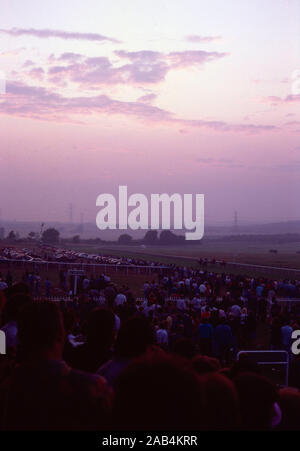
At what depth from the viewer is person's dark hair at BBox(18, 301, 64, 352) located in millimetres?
2654

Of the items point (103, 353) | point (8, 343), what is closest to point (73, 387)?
point (103, 353)

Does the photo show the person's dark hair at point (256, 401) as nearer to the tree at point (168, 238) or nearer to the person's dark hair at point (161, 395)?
the person's dark hair at point (161, 395)

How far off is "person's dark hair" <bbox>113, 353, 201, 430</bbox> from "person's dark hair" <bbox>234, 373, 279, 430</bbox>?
0.46 metres

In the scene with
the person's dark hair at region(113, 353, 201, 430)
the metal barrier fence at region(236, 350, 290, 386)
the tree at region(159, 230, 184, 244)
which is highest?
the person's dark hair at region(113, 353, 201, 430)

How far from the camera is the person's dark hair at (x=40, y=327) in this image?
2.65m

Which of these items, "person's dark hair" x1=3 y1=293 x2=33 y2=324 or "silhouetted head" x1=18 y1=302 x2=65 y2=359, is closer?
"silhouetted head" x1=18 y1=302 x2=65 y2=359

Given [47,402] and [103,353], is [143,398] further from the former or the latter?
[103,353]

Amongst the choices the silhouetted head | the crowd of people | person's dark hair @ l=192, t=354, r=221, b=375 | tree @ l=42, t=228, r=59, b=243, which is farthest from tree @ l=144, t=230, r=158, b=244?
the silhouetted head

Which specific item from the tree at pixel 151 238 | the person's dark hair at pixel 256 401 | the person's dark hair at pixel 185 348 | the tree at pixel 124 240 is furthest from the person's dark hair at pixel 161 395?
the tree at pixel 124 240

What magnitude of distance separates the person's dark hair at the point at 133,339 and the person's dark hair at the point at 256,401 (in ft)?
3.17

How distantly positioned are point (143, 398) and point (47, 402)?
580 mm

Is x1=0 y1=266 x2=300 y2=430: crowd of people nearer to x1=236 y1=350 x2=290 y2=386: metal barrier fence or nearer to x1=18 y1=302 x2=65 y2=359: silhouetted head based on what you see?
x1=18 y1=302 x2=65 y2=359: silhouetted head

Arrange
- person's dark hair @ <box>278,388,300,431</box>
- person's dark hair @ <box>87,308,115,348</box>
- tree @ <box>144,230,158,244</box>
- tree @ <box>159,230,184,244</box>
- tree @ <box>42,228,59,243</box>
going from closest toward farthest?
person's dark hair @ <box>278,388,300,431</box> → person's dark hair @ <box>87,308,115,348</box> → tree @ <box>144,230,158,244</box> → tree @ <box>159,230,184,244</box> → tree @ <box>42,228,59,243</box>

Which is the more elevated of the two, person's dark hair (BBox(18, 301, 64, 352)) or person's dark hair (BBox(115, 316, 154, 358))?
person's dark hair (BBox(18, 301, 64, 352))
